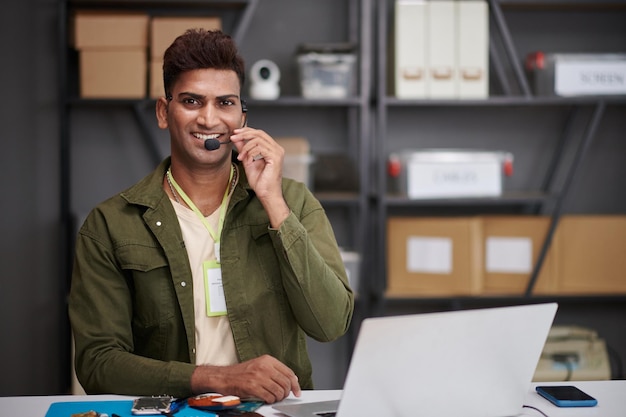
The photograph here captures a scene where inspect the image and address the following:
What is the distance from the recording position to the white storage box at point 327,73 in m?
3.50

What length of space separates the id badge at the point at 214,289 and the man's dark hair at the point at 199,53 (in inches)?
17.6

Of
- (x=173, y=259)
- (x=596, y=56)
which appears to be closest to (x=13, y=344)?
(x=173, y=259)

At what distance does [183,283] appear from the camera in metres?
1.92

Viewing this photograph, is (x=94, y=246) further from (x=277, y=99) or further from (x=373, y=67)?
(x=373, y=67)

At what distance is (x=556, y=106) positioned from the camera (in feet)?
12.7

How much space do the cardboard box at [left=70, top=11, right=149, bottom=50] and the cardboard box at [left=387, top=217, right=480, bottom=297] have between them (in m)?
1.31

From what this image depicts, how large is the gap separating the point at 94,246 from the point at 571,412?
1.09m

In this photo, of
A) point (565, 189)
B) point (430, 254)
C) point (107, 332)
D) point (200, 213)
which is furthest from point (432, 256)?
point (107, 332)

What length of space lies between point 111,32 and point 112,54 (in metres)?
0.09

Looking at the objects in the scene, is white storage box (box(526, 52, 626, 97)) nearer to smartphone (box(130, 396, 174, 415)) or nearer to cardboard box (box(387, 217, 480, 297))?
cardboard box (box(387, 217, 480, 297))

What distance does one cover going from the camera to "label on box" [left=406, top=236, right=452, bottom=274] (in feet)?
11.6

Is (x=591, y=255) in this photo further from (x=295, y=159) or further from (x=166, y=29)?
(x=166, y=29)

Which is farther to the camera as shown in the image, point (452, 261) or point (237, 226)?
point (452, 261)

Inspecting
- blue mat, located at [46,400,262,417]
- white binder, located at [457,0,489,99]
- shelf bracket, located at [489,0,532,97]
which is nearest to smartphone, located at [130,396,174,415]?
blue mat, located at [46,400,262,417]
